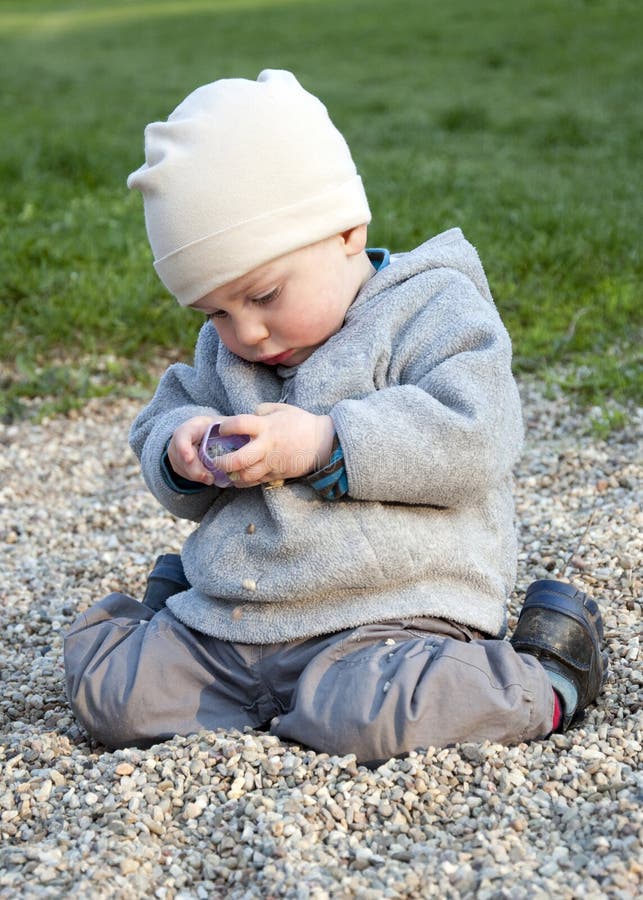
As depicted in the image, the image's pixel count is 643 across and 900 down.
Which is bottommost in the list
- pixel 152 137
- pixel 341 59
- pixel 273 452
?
pixel 341 59

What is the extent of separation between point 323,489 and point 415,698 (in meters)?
0.52

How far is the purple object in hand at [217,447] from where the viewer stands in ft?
9.21

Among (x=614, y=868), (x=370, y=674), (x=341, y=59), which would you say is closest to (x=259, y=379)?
(x=370, y=674)

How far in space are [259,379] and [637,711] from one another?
1.25 m

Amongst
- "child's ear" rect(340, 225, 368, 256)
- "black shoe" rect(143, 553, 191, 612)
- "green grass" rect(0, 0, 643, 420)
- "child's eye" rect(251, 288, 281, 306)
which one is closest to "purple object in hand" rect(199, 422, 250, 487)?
"child's eye" rect(251, 288, 281, 306)

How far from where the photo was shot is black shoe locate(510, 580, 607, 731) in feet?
9.51

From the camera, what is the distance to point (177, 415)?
3.16 m

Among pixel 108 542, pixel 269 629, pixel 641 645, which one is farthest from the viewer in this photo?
pixel 108 542

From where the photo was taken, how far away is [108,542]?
4395 millimetres

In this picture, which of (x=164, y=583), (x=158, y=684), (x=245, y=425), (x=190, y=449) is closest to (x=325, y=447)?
(x=245, y=425)

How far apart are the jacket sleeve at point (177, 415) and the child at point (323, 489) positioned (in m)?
0.01

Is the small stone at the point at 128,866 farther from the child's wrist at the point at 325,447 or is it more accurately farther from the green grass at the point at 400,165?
the green grass at the point at 400,165

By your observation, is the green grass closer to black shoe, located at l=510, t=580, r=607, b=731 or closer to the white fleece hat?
black shoe, located at l=510, t=580, r=607, b=731

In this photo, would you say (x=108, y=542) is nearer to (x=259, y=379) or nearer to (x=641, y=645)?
(x=259, y=379)
